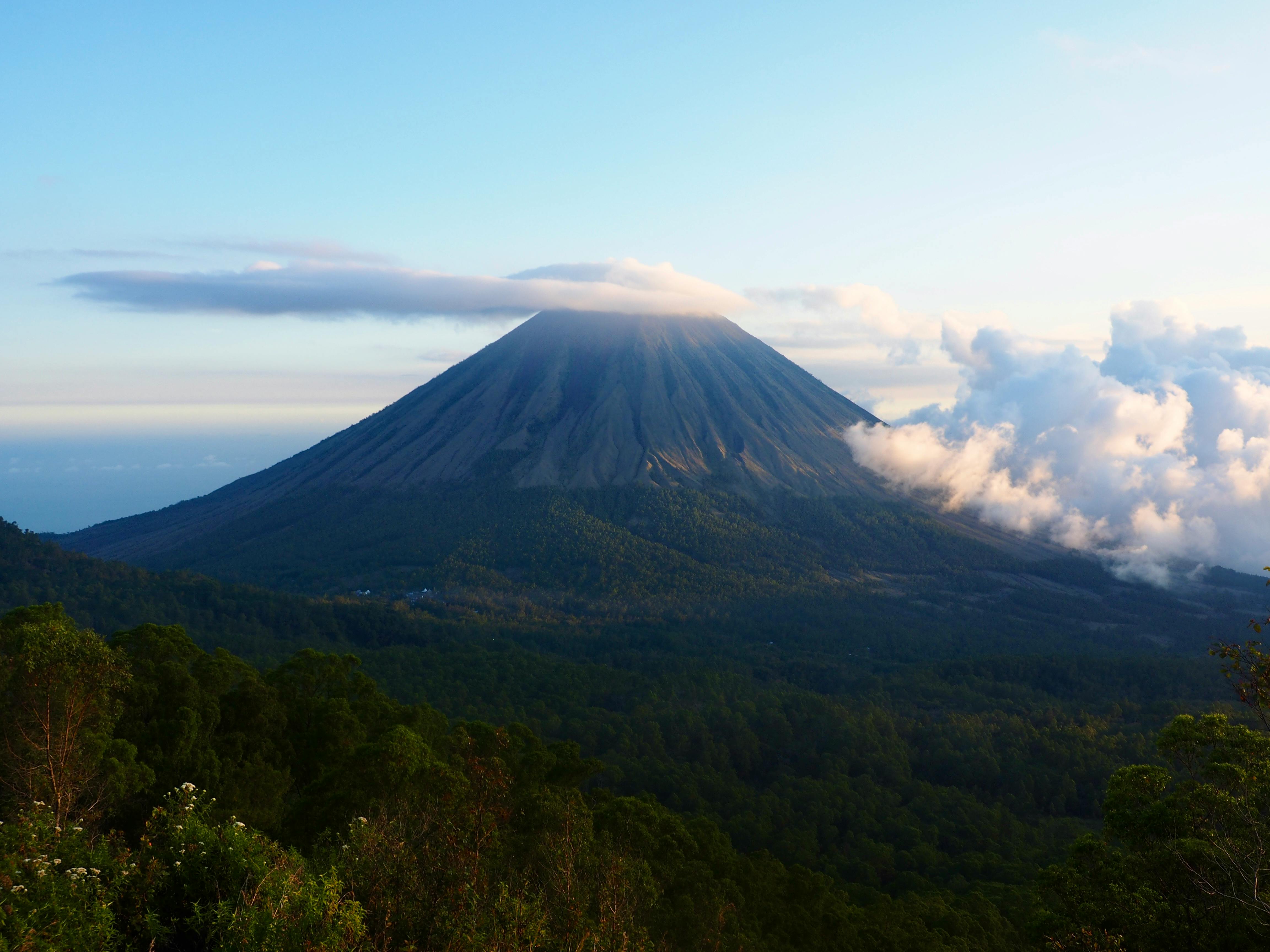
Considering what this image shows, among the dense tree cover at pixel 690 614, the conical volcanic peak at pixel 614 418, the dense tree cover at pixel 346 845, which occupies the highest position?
the conical volcanic peak at pixel 614 418

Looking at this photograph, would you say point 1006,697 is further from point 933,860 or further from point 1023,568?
point 1023,568

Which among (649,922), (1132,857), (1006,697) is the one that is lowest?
(1006,697)

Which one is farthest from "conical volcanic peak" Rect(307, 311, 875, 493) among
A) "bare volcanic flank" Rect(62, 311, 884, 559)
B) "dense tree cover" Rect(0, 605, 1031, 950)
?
"dense tree cover" Rect(0, 605, 1031, 950)

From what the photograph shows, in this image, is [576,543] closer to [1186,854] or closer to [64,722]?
[64,722]

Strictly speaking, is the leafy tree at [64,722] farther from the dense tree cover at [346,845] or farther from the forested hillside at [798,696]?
the forested hillside at [798,696]

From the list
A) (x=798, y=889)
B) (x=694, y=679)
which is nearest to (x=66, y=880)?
(x=798, y=889)

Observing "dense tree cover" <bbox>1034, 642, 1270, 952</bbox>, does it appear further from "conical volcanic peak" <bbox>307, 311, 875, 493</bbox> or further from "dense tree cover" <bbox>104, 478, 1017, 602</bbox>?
"conical volcanic peak" <bbox>307, 311, 875, 493</bbox>

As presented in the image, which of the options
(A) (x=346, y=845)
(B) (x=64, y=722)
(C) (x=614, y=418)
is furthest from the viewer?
(C) (x=614, y=418)

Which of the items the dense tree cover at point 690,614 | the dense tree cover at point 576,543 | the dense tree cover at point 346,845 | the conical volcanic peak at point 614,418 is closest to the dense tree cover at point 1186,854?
the dense tree cover at point 346,845

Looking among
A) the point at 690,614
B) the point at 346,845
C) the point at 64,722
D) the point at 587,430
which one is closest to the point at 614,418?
the point at 587,430
